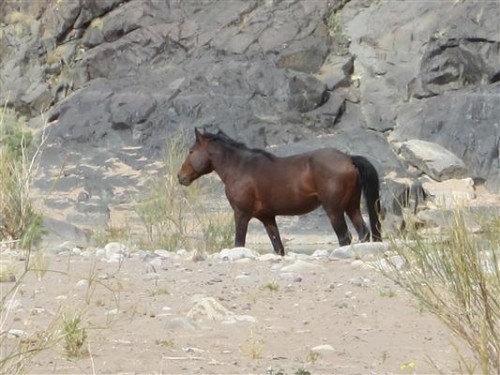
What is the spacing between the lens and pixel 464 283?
5.25 metres

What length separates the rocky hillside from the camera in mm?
26734

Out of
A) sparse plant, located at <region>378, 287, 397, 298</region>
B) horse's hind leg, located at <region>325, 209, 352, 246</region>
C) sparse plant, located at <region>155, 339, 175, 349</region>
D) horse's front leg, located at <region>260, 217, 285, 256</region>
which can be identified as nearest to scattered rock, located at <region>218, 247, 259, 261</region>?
horse's front leg, located at <region>260, 217, 285, 256</region>

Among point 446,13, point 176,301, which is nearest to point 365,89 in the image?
point 446,13

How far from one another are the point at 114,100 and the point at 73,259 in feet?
67.1

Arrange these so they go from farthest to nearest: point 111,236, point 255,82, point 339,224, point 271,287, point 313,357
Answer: point 255,82 < point 111,236 < point 339,224 < point 271,287 < point 313,357

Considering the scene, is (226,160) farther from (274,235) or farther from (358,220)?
(358,220)

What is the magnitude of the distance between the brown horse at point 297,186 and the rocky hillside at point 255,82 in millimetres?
9391

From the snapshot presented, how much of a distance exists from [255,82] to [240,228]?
53.9 ft

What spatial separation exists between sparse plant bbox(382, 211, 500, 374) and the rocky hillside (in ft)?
61.1

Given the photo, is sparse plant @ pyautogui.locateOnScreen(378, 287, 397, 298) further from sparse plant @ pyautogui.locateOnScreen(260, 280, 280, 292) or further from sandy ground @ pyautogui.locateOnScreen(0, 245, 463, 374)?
sparse plant @ pyautogui.locateOnScreen(260, 280, 280, 292)

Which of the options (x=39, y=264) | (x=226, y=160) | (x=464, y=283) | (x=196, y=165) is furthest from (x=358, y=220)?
(x=464, y=283)

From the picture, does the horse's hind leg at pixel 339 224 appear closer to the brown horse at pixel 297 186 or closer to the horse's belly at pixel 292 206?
the brown horse at pixel 297 186

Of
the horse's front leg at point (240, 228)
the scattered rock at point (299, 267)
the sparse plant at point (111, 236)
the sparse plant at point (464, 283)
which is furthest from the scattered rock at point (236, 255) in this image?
the sparse plant at point (464, 283)

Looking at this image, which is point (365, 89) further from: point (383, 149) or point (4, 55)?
point (4, 55)
